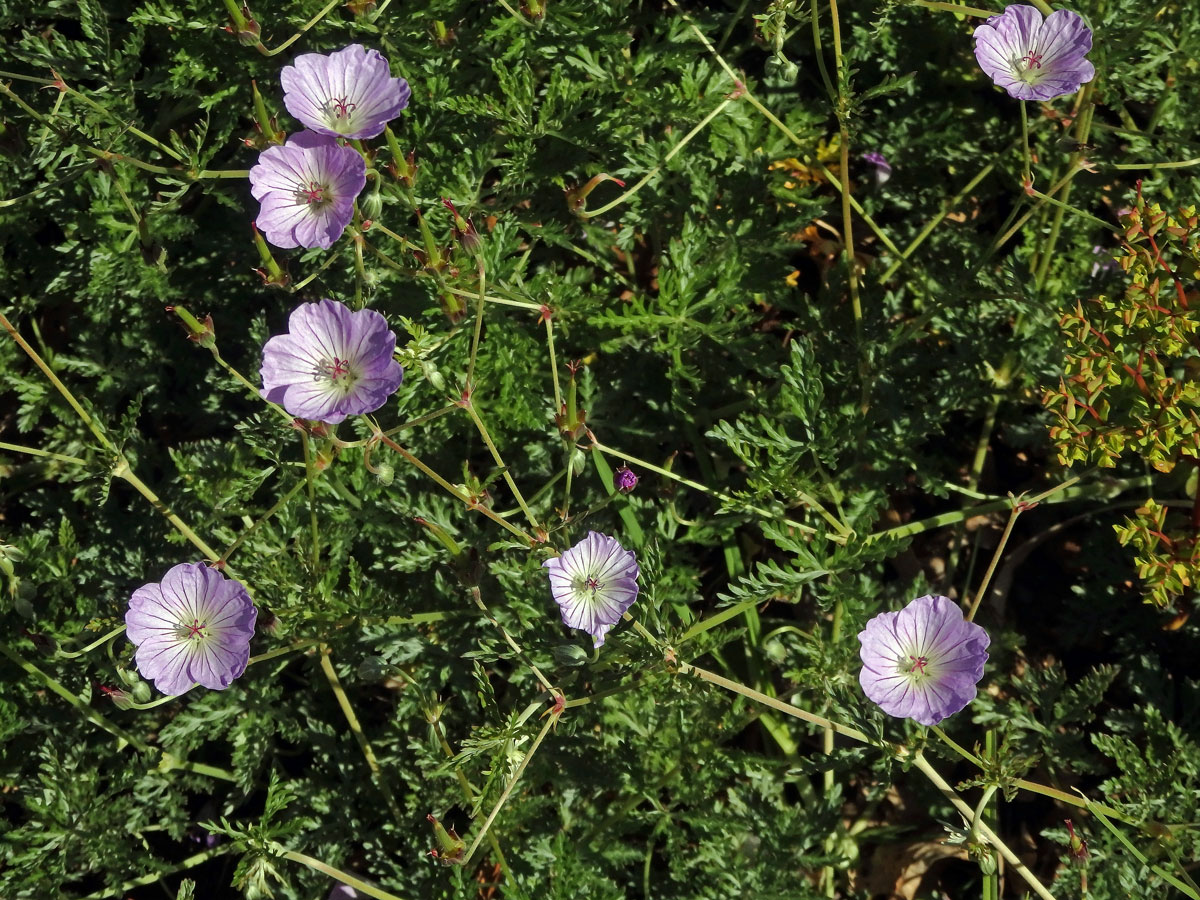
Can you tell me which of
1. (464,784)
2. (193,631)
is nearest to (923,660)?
(464,784)

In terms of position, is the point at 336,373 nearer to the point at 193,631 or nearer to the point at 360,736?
the point at 193,631

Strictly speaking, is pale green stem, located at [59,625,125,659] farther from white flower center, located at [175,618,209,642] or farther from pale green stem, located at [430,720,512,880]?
pale green stem, located at [430,720,512,880]

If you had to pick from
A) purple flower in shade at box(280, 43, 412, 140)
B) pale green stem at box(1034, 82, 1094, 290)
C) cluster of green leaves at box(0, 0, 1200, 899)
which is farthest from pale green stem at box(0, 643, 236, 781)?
pale green stem at box(1034, 82, 1094, 290)

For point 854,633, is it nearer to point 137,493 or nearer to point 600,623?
point 600,623

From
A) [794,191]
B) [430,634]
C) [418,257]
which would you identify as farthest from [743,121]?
[430,634]

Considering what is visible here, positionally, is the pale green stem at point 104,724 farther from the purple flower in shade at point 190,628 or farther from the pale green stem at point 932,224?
the pale green stem at point 932,224

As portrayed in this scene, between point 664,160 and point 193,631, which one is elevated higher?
point 664,160

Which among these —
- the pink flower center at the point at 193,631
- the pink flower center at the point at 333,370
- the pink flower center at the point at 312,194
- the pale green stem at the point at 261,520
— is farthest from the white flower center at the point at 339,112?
the pink flower center at the point at 193,631
